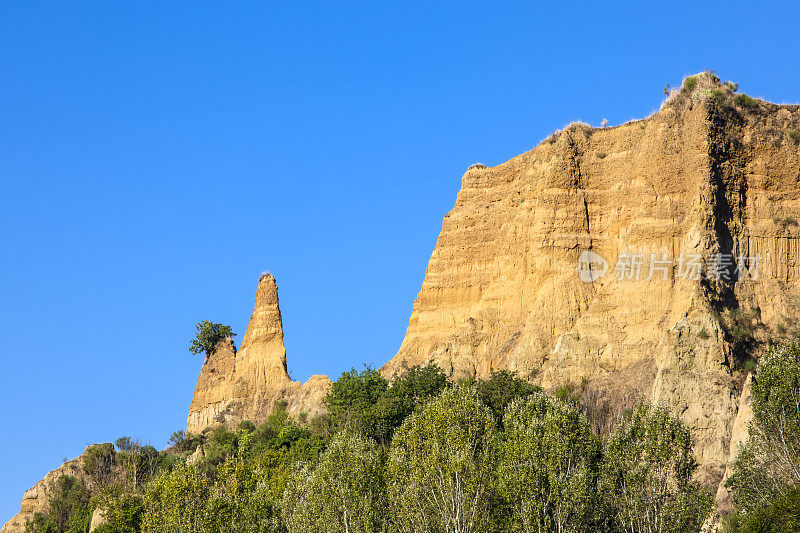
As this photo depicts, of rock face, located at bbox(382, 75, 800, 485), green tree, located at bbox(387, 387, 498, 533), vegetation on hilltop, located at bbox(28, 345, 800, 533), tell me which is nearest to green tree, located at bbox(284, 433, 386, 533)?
vegetation on hilltop, located at bbox(28, 345, 800, 533)

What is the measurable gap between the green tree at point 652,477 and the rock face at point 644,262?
23.5 feet

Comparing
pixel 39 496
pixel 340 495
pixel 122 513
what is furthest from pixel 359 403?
pixel 39 496

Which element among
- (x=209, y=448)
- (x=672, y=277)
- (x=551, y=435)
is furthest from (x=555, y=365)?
(x=209, y=448)

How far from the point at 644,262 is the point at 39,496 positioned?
5401 cm

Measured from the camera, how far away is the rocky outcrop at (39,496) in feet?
297

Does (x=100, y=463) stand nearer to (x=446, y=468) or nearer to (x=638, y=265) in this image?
(x=638, y=265)

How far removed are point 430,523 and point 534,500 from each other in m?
5.16

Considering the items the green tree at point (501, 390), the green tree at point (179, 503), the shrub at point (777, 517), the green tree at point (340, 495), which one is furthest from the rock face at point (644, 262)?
the green tree at point (179, 503)

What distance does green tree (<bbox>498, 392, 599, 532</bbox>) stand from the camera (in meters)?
47.4

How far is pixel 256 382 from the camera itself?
312 ft

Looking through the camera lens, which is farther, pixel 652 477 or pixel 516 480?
pixel 652 477

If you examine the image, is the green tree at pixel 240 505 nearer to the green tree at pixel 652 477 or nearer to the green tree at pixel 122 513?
the green tree at pixel 652 477

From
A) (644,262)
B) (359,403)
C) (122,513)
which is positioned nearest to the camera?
(644,262)

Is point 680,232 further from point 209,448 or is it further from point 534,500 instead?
point 209,448
